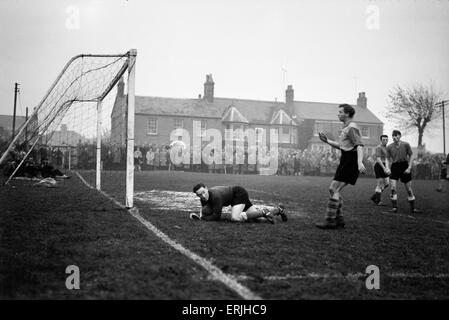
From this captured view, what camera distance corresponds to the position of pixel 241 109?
191ft

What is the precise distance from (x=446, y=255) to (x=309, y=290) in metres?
3.02

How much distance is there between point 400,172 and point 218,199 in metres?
5.96

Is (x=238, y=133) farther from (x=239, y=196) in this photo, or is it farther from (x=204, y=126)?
(x=239, y=196)

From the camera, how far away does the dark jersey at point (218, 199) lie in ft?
25.2

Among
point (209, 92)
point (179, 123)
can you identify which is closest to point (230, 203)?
point (179, 123)

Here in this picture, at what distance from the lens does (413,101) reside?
46.4 meters

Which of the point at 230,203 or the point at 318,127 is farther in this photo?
the point at 318,127

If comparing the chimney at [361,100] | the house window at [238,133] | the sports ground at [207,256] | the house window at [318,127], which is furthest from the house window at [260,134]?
the sports ground at [207,256]

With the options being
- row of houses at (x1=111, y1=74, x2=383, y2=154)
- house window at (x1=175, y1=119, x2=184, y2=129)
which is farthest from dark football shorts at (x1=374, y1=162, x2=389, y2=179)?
house window at (x1=175, y1=119, x2=184, y2=129)

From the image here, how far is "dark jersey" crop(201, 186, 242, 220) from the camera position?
7.68 metres

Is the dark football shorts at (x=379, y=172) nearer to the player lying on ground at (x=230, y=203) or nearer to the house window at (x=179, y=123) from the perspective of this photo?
the player lying on ground at (x=230, y=203)

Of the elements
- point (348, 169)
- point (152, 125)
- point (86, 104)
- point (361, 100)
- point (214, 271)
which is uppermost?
point (361, 100)

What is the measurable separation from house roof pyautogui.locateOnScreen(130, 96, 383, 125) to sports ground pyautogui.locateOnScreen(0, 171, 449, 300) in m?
45.5
